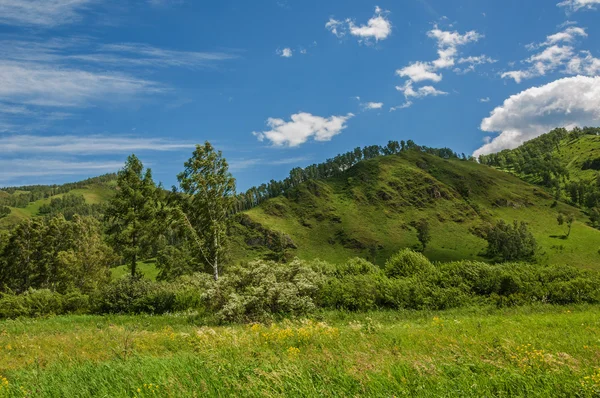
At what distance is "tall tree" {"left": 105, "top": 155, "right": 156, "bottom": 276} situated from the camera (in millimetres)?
35094

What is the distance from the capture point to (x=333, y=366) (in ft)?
22.4

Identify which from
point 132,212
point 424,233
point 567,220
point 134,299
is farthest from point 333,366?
point 567,220

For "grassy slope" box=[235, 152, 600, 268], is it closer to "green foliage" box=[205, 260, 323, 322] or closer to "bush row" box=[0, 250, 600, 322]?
"bush row" box=[0, 250, 600, 322]

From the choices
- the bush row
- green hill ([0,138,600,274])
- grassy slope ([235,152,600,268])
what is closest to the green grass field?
the bush row

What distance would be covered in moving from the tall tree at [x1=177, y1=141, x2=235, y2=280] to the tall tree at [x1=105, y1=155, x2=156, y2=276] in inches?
166

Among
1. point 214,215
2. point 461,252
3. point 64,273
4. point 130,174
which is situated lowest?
point 461,252

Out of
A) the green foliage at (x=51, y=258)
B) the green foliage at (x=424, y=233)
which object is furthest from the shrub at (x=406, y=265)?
the green foliage at (x=424, y=233)

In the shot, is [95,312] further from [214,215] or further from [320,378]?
[320,378]

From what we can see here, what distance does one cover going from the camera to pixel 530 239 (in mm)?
139125

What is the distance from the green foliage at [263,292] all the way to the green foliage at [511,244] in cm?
13783

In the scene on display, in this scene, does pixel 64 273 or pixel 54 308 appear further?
pixel 64 273

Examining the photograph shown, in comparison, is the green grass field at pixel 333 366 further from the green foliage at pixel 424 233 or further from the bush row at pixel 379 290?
the green foliage at pixel 424 233

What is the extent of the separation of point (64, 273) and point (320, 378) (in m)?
59.0

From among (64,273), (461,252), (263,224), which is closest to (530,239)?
(461,252)
